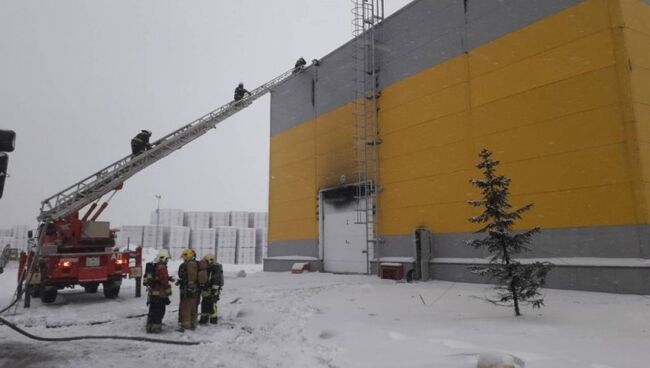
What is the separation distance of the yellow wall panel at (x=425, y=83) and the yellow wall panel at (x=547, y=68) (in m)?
0.84

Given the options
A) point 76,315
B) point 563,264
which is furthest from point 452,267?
point 76,315

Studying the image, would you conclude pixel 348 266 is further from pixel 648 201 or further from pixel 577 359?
pixel 577 359

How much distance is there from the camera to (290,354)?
6129mm

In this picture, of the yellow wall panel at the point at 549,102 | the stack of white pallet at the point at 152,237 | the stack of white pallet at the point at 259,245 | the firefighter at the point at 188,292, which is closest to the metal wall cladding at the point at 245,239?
the stack of white pallet at the point at 259,245

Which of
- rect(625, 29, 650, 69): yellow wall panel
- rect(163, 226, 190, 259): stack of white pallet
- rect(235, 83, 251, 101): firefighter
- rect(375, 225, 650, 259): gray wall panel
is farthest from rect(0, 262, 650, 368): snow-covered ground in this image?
rect(163, 226, 190, 259): stack of white pallet

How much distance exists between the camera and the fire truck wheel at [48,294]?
11703 mm

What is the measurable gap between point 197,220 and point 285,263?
35.0 metres

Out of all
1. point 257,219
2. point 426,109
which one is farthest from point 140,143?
point 257,219

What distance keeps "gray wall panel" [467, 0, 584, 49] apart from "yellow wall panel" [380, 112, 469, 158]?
2604 millimetres

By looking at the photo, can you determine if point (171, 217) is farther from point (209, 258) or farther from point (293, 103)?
point (209, 258)

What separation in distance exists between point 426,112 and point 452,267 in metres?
5.71

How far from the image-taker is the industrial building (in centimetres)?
1080

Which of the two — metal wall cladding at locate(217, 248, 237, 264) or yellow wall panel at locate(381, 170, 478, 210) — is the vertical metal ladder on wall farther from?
metal wall cladding at locate(217, 248, 237, 264)

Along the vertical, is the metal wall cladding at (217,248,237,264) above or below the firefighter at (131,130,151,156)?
below
